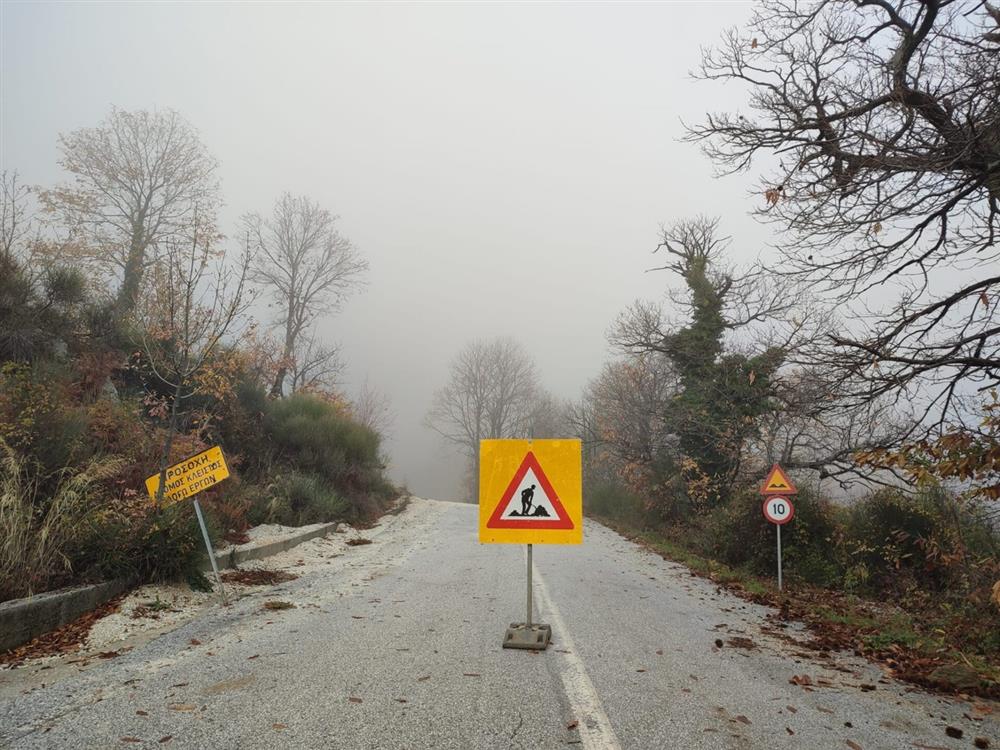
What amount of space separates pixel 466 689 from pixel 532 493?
2.05 metres

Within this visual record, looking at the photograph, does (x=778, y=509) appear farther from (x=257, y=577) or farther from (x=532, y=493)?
(x=257, y=577)

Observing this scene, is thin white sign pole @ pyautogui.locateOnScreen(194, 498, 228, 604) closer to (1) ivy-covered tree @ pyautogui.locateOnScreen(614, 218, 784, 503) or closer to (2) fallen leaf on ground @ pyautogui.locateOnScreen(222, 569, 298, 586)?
(2) fallen leaf on ground @ pyautogui.locateOnScreen(222, 569, 298, 586)

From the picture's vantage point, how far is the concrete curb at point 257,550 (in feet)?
29.3

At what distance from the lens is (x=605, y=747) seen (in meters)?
3.23

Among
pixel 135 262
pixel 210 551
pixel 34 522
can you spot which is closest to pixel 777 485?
pixel 210 551

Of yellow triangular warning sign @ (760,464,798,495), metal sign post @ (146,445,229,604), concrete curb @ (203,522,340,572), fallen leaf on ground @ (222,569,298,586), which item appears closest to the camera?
metal sign post @ (146,445,229,604)

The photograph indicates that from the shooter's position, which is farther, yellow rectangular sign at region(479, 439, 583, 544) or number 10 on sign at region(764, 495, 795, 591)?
number 10 on sign at region(764, 495, 795, 591)

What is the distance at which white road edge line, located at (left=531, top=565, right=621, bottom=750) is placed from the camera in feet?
10.9

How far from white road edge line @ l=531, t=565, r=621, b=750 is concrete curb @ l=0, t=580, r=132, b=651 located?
4.93 metres

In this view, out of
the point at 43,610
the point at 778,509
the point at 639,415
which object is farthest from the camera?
the point at 639,415

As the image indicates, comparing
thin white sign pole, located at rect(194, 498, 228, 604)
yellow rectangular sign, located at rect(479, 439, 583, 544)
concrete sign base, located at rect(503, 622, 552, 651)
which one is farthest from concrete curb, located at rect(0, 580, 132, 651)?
concrete sign base, located at rect(503, 622, 552, 651)

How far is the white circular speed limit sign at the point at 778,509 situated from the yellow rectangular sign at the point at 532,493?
631 centimetres

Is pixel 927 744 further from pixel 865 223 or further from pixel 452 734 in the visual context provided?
pixel 865 223

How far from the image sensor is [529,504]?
5.69m
